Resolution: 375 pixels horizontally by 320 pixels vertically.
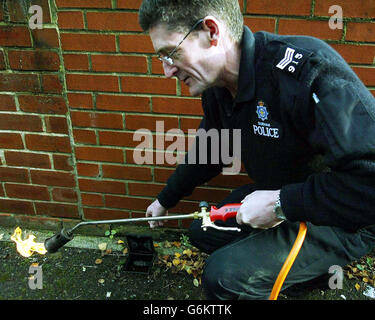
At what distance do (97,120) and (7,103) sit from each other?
25.3 inches

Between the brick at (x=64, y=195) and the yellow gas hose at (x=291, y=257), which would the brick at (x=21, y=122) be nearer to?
the brick at (x=64, y=195)

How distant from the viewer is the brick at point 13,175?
2.63 meters

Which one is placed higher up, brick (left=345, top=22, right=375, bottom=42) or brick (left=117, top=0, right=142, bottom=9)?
brick (left=117, top=0, right=142, bottom=9)

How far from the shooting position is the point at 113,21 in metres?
2.08

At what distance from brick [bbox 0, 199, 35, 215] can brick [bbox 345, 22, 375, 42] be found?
8.20 feet

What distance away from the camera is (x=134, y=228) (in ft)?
8.95

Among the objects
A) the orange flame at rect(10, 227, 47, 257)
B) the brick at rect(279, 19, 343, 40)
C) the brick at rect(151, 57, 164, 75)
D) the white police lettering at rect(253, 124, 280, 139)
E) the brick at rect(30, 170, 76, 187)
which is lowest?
the orange flame at rect(10, 227, 47, 257)

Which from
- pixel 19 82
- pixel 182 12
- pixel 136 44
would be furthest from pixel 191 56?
pixel 19 82

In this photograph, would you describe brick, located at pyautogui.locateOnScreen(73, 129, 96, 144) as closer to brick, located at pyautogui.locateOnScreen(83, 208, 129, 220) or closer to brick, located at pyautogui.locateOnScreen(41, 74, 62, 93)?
brick, located at pyautogui.locateOnScreen(41, 74, 62, 93)

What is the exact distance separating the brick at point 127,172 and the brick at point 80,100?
1.48 ft

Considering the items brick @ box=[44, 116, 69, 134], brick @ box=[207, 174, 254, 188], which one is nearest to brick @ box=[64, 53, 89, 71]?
brick @ box=[44, 116, 69, 134]

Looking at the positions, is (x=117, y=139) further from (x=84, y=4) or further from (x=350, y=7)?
(x=350, y=7)

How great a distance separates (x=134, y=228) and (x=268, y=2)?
183 centimetres

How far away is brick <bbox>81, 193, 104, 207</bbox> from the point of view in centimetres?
263
